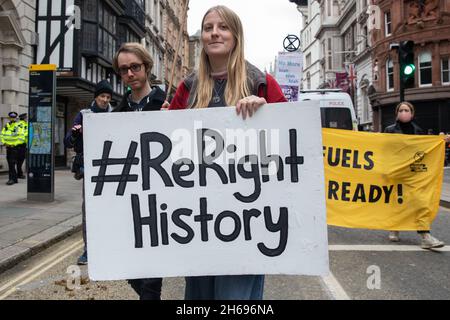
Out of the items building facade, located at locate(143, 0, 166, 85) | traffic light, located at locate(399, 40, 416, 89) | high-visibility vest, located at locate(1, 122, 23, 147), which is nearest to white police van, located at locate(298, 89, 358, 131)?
traffic light, located at locate(399, 40, 416, 89)

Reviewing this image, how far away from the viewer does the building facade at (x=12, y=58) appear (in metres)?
13.9

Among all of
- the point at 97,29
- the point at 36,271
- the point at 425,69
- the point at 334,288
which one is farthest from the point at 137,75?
the point at 425,69

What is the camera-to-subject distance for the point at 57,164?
60.6 feet

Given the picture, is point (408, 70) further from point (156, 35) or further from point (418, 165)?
point (156, 35)

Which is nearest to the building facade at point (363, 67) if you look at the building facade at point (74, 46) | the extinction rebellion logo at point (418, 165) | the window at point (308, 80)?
the building facade at point (74, 46)

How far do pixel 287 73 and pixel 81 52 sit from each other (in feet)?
29.1

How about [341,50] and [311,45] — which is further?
[311,45]

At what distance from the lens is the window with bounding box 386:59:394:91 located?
3278 centimetres

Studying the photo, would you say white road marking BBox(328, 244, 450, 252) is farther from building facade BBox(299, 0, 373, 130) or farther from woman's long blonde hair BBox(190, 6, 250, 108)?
building facade BBox(299, 0, 373, 130)

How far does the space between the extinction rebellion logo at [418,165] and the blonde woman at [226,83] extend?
4068 millimetres

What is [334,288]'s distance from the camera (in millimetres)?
3752

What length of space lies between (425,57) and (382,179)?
28.9 metres

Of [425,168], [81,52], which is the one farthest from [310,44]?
[425,168]
